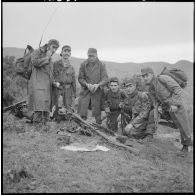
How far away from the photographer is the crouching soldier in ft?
21.3

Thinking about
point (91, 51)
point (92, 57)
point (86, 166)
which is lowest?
point (86, 166)

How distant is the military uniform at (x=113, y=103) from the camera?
7.44 m

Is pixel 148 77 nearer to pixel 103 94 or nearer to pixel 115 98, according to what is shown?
pixel 115 98

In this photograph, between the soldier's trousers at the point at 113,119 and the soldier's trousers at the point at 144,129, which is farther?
the soldier's trousers at the point at 113,119

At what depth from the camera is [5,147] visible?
505 cm

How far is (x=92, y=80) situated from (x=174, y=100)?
246 cm

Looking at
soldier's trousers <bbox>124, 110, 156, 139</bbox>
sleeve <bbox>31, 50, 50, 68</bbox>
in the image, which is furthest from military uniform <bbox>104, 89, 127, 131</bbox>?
sleeve <bbox>31, 50, 50, 68</bbox>

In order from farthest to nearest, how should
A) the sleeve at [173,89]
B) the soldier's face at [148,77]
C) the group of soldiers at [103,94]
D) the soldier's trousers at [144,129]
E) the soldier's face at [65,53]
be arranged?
the soldier's face at [65,53] < the soldier's trousers at [144,129] < the soldier's face at [148,77] < the group of soldiers at [103,94] < the sleeve at [173,89]

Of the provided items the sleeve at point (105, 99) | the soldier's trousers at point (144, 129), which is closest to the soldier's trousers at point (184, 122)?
the soldier's trousers at point (144, 129)

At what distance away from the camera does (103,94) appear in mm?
7652

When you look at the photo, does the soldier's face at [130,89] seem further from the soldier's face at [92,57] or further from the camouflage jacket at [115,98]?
the soldier's face at [92,57]

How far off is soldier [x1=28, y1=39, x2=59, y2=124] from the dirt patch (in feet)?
1.76

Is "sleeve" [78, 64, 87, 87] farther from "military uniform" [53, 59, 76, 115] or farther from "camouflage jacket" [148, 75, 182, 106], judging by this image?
"camouflage jacket" [148, 75, 182, 106]

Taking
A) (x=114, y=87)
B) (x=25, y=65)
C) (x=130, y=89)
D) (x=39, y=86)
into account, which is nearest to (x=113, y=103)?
(x=114, y=87)
